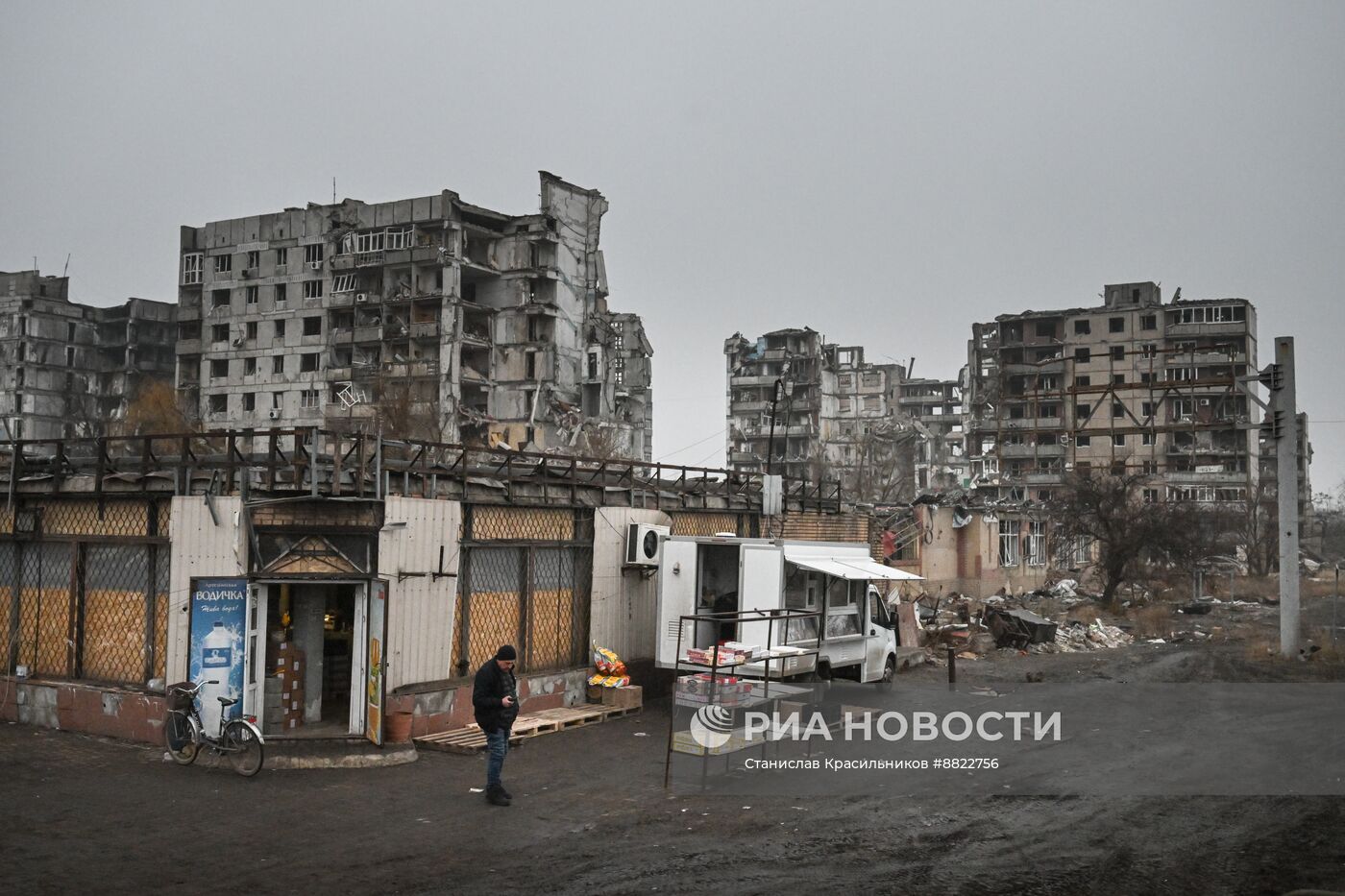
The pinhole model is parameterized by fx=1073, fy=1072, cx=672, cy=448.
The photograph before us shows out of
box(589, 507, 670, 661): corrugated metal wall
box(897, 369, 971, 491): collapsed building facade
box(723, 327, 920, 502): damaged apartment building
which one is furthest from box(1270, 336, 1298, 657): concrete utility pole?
box(897, 369, 971, 491): collapsed building facade

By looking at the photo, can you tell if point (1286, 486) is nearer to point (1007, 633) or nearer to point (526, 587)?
point (1007, 633)

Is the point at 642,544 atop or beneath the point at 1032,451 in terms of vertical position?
beneath

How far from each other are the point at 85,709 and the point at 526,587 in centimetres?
654

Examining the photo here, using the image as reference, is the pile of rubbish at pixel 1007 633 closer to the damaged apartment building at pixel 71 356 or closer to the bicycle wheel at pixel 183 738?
the bicycle wheel at pixel 183 738

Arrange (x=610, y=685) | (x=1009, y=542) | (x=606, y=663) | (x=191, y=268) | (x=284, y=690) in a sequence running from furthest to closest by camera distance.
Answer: (x=191, y=268) < (x=1009, y=542) < (x=606, y=663) < (x=610, y=685) < (x=284, y=690)

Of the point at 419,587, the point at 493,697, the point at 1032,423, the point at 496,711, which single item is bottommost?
the point at 496,711

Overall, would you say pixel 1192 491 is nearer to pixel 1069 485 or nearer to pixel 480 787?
pixel 1069 485

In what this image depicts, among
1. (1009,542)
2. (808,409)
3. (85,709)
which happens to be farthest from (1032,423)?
(85,709)

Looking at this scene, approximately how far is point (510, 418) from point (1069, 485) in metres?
35.2

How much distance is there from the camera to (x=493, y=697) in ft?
38.9

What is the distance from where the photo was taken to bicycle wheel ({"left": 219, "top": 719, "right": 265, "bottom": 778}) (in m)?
12.8

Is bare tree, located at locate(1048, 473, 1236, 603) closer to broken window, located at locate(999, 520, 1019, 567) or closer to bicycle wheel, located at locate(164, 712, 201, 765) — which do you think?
broken window, located at locate(999, 520, 1019, 567)

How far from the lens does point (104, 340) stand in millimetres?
88688

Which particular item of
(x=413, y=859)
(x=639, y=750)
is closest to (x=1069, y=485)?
(x=639, y=750)
